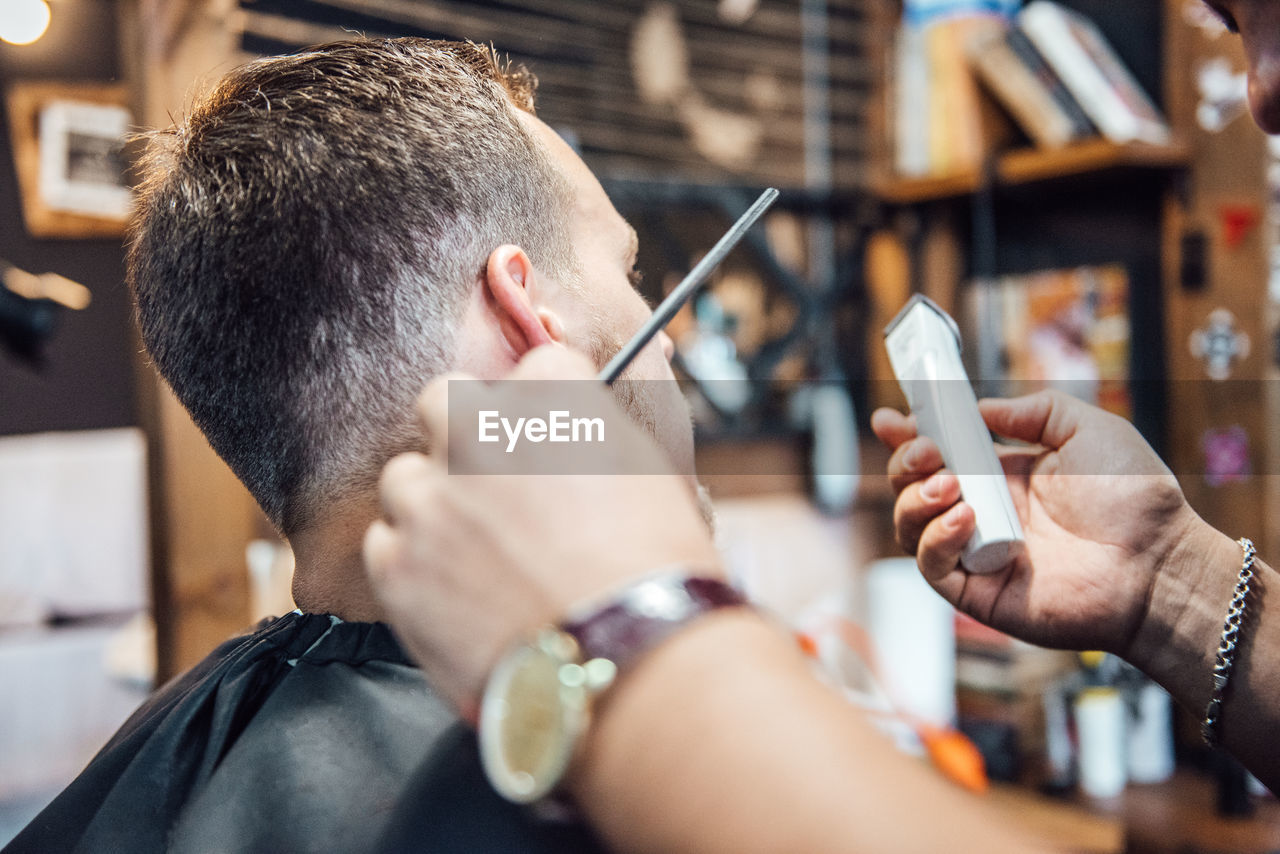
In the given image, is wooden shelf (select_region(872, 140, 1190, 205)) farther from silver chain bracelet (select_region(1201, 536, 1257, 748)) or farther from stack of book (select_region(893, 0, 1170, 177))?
silver chain bracelet (select_region(1201, 536, 1257, 748))

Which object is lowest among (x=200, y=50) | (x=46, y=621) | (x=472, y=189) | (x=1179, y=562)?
(x=46, y=621)

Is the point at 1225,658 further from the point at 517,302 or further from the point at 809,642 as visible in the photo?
the point at 809,642

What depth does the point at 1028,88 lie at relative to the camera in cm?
238

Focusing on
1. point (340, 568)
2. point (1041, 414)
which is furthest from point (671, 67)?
point (340, 568)

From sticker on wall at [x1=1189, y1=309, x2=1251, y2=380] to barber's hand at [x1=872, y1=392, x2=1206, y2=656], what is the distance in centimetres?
127

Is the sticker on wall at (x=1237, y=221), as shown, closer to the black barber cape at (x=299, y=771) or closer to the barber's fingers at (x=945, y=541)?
the barber's fingers at (x=945, y=541)

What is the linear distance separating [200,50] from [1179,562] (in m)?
2.11

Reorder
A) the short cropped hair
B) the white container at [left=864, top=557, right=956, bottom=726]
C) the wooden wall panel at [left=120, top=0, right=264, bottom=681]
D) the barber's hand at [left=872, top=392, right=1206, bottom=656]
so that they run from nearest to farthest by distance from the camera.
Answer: the short cropped hair
the barber's hand at [left=872, top=392, right=1206, bottom=656]
the wooden wall panel at [left=120, top=0, right=264, bottom=681]
the white container at [left=864, top=557, right=956, bottom=726]

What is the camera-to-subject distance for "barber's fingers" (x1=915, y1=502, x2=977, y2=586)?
3.51ft

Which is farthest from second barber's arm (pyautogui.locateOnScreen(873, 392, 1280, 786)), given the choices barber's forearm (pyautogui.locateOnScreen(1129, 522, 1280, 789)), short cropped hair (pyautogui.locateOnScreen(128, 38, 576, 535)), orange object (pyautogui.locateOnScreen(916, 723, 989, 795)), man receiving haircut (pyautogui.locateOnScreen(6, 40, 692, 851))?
orange object (pyautogui.locateOnScreen(916, 723, 989, 795))

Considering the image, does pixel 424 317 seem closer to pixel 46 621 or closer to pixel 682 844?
pixel 682 844

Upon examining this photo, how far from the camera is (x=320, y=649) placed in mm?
1005

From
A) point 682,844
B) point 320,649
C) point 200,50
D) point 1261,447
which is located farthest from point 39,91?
point 1261,447

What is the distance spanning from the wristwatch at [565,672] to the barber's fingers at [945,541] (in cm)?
60
